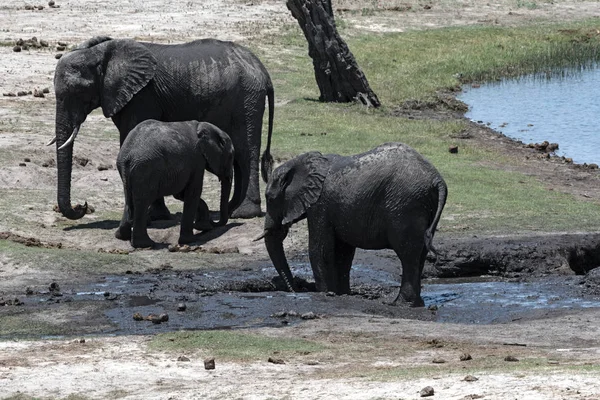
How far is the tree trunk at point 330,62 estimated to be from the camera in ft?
90.3

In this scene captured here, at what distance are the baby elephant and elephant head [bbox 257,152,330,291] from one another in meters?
2.55

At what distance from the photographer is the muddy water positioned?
40.1 ft

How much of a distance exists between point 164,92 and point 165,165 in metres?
1.82

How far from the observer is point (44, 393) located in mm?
9344

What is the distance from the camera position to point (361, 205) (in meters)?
13.2

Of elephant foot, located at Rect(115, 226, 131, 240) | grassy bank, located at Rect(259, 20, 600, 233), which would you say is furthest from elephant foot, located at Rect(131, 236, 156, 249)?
grassy bank, located at Rect(259, 20, 600, 233)

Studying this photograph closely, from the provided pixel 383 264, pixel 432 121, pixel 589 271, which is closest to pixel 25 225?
pixel 383 264

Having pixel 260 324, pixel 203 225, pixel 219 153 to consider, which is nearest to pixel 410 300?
pixel 260 324

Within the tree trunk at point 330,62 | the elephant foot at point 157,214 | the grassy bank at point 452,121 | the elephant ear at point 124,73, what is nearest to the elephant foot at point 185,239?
the elephant foot at point 157,214

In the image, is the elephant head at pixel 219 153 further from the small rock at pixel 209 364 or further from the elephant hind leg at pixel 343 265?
the small rock at pixel 209 364

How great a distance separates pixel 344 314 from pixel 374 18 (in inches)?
1054

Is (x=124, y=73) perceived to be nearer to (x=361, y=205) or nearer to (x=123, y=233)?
(x=123, y=233)

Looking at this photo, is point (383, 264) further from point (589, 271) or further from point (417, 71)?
point (417, 71)

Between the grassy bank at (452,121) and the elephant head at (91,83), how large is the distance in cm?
439
